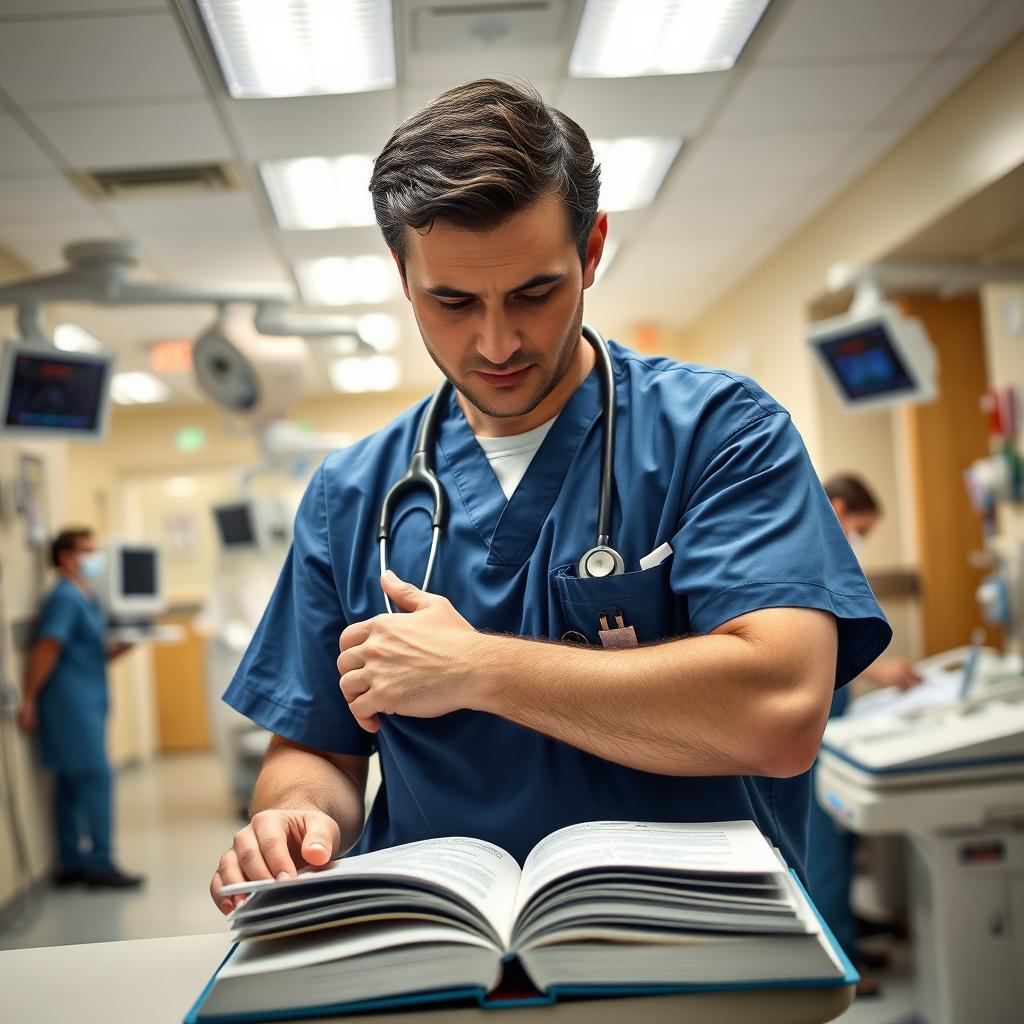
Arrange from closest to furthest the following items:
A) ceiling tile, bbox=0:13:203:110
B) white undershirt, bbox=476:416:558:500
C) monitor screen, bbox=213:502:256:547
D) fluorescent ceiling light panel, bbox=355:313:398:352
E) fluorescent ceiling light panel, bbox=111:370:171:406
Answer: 1. white undershirt, bbox=476:416:558:500
2. ceiling tile, bbox=0:13:203:110
3. monitor screen, bbox=213:502:256:547
4. fluorescent ceiling light panel, bbox=355:313:398:352
5. fluorescent ceiling light panel, bbox=111:370:171:406

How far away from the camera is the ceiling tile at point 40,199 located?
3402 mm

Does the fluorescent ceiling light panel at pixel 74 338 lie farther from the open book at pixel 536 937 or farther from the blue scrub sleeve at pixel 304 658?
the open book at pixel 536 937

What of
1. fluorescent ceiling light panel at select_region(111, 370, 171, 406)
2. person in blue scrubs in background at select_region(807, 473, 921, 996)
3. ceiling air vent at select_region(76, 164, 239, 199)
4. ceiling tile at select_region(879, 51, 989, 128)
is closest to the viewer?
person in blue scrubs in background at select_region(807, 473, 921, 996)

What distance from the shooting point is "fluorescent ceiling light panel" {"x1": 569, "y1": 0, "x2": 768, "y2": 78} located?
257 centimetres

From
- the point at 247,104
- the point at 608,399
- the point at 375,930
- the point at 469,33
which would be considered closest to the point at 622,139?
the point at 469,33

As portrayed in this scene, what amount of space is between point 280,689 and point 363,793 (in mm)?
149

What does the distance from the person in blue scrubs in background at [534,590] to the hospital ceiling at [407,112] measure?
1728mm

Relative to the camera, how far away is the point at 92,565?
447 centimetres

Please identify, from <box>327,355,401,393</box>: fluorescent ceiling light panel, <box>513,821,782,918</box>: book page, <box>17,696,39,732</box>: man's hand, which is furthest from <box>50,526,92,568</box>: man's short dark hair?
<box>513,821,782,918</box>: book page

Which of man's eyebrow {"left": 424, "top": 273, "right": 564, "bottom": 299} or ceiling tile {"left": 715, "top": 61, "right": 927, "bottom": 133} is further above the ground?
ceiling tile {"left": 715, "top": 61, "right": 927, "bottom": 133}

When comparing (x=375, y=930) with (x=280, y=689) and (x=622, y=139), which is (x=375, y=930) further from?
(x=622, y=139)

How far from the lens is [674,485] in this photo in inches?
39.0

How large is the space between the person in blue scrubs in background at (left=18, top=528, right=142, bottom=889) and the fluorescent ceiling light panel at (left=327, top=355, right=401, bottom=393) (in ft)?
9.72

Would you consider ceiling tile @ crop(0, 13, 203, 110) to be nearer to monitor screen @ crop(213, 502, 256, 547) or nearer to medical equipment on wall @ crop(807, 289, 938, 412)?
medical equipment on wall @ crop(807, 289, 938, 412)
